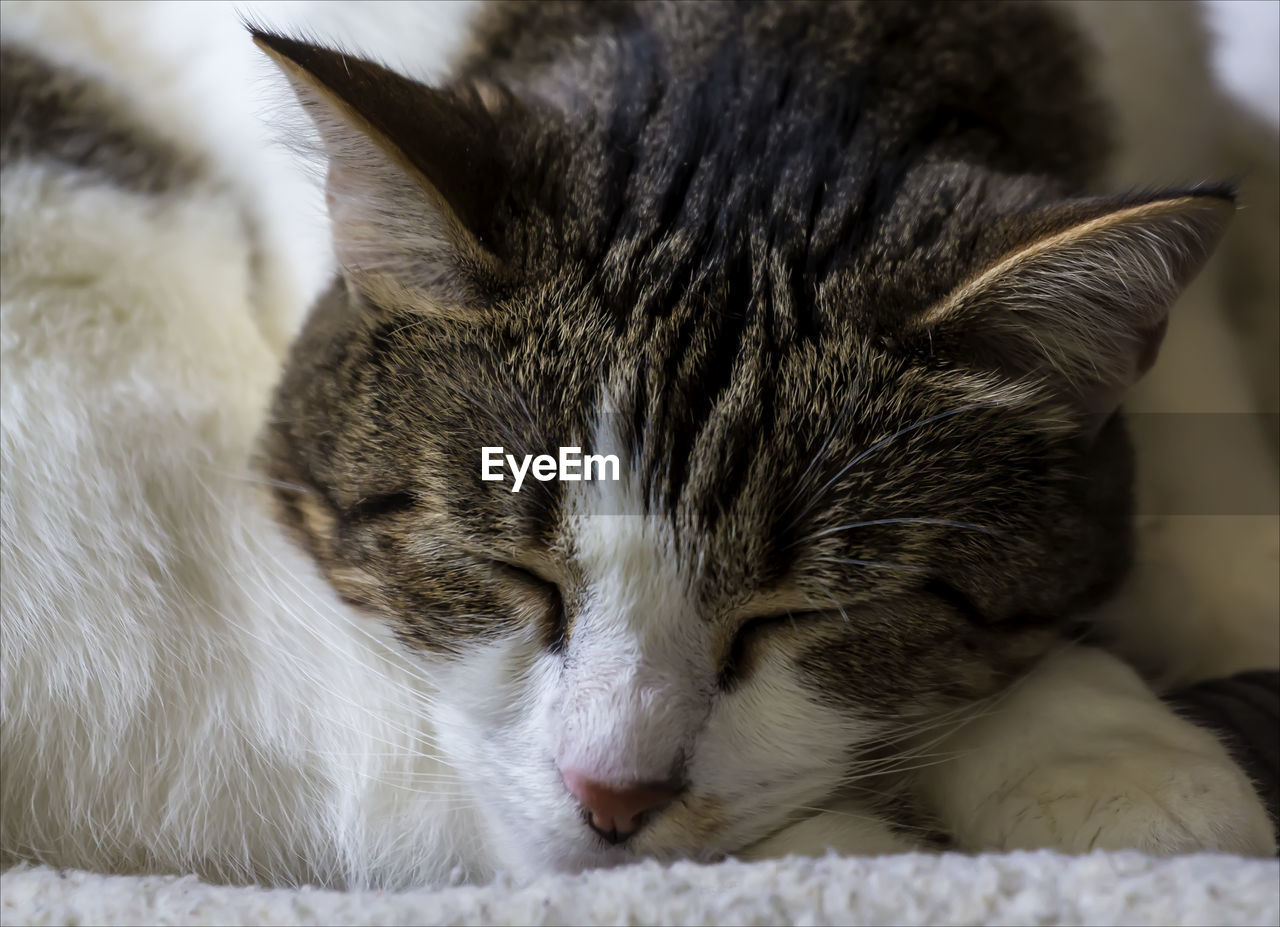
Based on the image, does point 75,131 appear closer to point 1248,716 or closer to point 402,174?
point 402,174

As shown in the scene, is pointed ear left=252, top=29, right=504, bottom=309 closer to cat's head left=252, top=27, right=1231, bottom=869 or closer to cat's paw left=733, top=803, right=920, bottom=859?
cat's head left=252, top=27, right=1231, bottom=869

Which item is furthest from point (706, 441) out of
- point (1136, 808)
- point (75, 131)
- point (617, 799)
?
point (75, 131)

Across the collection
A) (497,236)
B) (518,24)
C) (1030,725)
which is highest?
(518,24)

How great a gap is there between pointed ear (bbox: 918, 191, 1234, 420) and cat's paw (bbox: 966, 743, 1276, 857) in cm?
28

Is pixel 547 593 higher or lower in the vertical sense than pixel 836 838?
higher

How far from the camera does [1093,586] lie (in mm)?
925

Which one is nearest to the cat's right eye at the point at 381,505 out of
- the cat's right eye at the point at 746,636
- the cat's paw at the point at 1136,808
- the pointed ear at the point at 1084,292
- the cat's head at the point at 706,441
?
the cat's head at the point at 706,441

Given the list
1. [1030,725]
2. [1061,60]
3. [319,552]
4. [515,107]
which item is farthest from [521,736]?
[1061,60]

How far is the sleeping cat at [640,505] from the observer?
764mm

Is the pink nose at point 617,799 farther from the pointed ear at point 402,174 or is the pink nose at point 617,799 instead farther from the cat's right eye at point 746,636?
the pointed ear at point 402,174

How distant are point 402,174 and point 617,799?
46cm

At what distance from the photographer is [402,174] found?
29.8 inches

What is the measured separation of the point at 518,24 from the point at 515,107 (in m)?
0.26

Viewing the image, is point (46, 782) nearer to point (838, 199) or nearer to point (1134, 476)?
point (838, 199)
